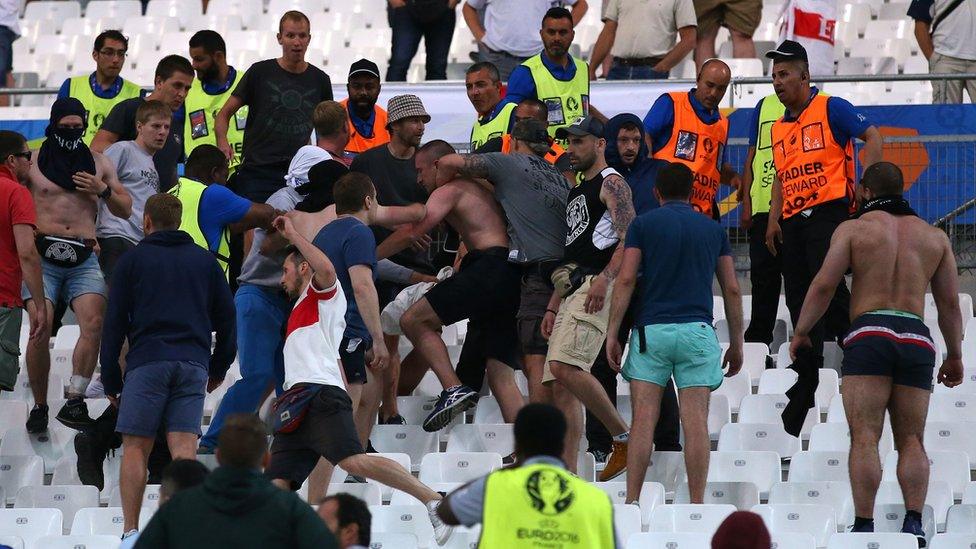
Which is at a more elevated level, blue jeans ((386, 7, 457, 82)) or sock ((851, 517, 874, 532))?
blue jeans ((386, 7, 457, 82))

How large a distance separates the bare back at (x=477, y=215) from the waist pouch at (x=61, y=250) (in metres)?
1.84

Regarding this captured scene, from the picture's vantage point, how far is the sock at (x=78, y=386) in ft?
28.4

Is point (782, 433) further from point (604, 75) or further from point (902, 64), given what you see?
point (902, 64)

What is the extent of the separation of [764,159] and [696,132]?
0.42 meters

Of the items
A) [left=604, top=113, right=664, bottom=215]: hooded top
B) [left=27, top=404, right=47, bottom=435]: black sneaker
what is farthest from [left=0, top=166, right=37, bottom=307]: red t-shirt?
[left=604, top=113, right=664, bottom=215]: hooded top

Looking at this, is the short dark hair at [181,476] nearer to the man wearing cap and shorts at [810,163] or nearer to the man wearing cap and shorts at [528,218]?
the man wearing cap and shorts at [528,218]

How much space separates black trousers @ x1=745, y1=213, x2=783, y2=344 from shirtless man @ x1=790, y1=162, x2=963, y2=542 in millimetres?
2136

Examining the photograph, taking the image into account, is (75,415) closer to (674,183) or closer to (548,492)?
(674,183)

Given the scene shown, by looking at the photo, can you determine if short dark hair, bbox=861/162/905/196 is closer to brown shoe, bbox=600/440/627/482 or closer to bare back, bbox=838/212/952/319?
bare back, bbox=838/212/952/319

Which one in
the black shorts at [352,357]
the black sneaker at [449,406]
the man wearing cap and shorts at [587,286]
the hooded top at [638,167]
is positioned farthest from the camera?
the hooded top at [638,167]

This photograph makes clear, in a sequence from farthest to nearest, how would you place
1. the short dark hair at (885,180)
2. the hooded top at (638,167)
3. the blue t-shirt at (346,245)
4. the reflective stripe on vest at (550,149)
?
the reflective stripe on vest at (550,149)
the hooded top at (638,167)
the blue t-shirt at (346,245)
the short dark hair at (885,180)

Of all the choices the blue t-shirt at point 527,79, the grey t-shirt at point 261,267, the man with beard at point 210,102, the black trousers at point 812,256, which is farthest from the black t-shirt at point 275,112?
the black trousers at point 812,256

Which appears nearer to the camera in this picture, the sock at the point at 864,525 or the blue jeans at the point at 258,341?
the sock at the point at 864,525

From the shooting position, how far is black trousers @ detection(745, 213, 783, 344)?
9750mm
